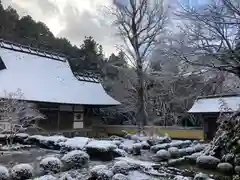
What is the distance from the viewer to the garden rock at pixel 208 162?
8234 mm

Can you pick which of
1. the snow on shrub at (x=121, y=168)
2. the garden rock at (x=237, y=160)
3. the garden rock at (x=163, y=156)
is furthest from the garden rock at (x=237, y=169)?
the snow on shrub at (x=121, y=168)

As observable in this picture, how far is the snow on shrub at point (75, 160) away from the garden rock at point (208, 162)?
3612 millimetres

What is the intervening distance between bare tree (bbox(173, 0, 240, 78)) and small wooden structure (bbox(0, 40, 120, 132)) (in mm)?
9876

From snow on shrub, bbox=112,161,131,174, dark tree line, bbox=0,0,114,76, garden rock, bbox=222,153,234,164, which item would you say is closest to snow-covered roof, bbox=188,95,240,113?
garden rock, bbox=222,153,234,164

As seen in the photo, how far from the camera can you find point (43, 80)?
18.2m

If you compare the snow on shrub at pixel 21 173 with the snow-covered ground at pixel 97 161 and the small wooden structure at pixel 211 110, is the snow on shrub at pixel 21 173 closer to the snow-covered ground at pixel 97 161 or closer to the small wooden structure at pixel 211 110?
the snow-covered ground at pixel 97 161

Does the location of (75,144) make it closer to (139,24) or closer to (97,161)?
(97,161)

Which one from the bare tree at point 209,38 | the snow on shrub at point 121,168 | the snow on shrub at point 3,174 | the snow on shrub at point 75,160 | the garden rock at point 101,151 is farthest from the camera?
the garden rock at point 101,151

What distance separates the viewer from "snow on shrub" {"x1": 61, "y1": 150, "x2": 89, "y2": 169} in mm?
7859

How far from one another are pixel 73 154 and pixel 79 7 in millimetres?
9833

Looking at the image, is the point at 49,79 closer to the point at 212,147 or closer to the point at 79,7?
the point at 79,7

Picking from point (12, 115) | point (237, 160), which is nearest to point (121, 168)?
point (237, 160)

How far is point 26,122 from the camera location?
45.9 ft

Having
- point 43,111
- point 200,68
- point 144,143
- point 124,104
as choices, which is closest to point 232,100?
point 144,143
